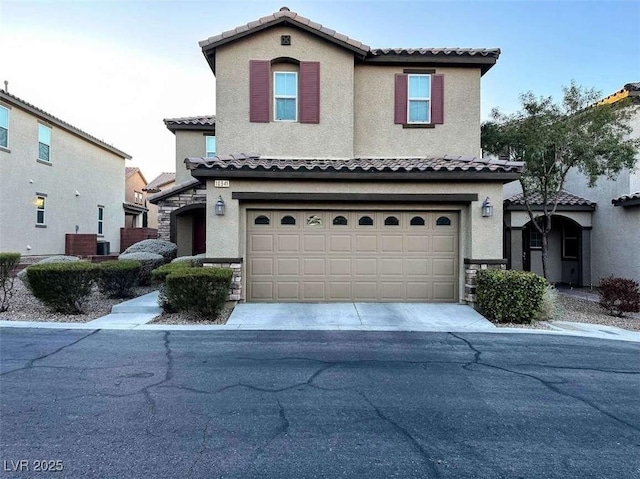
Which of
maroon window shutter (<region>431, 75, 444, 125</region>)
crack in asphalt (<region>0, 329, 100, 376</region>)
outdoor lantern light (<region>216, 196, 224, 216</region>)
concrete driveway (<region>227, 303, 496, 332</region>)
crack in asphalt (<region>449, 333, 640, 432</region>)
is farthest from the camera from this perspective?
maroon window shutter (<region>431, 75, 444, 125</region>)

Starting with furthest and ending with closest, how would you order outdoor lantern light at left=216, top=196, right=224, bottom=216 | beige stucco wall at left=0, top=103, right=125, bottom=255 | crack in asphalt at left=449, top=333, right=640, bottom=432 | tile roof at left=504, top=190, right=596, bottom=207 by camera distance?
beige stucco wall at left=0, top=103, right=125, bottom=255
tile roof at left=504, top=190, right=596, bottom=207
outdoor lantern light at left=216, top=196, right=224, bottom=216
crack in asphalt at left=449, top=333, right=640, bottom=432

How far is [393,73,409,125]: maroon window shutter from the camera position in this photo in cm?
1180

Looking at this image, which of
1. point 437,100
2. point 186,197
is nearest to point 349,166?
point 437,100

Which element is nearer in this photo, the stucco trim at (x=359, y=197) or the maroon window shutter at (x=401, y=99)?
the stucco trim at (x=359, y=197)

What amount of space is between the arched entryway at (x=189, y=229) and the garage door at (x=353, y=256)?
5.80 metres

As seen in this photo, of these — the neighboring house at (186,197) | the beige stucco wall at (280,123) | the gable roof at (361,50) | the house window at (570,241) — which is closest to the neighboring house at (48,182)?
the neighboring house at (186,197)

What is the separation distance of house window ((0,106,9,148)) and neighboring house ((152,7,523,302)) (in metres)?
10.2

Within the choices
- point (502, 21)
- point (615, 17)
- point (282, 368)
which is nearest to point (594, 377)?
point (282, 368)

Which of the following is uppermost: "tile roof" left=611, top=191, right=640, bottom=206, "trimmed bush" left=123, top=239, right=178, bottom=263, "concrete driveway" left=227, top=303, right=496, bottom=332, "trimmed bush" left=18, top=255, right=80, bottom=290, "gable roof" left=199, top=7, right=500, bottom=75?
"gable roof" left=199, top=7, right=500, bottom=75

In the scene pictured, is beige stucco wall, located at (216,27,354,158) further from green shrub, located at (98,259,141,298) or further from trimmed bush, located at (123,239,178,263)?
trimmed bush, located at (123,239,178,263)

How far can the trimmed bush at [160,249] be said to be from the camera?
14.2 metres

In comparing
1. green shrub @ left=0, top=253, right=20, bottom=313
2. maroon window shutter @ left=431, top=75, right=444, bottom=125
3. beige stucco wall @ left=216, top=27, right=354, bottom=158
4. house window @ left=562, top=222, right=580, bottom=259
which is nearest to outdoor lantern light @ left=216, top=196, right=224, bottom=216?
beige stucco wall @ left=216, top=27, right=354, bottom=158

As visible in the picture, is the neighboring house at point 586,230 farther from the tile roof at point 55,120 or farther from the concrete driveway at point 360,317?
the tile roof at point 55,120

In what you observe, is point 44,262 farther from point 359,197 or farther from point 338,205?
point 359,197
